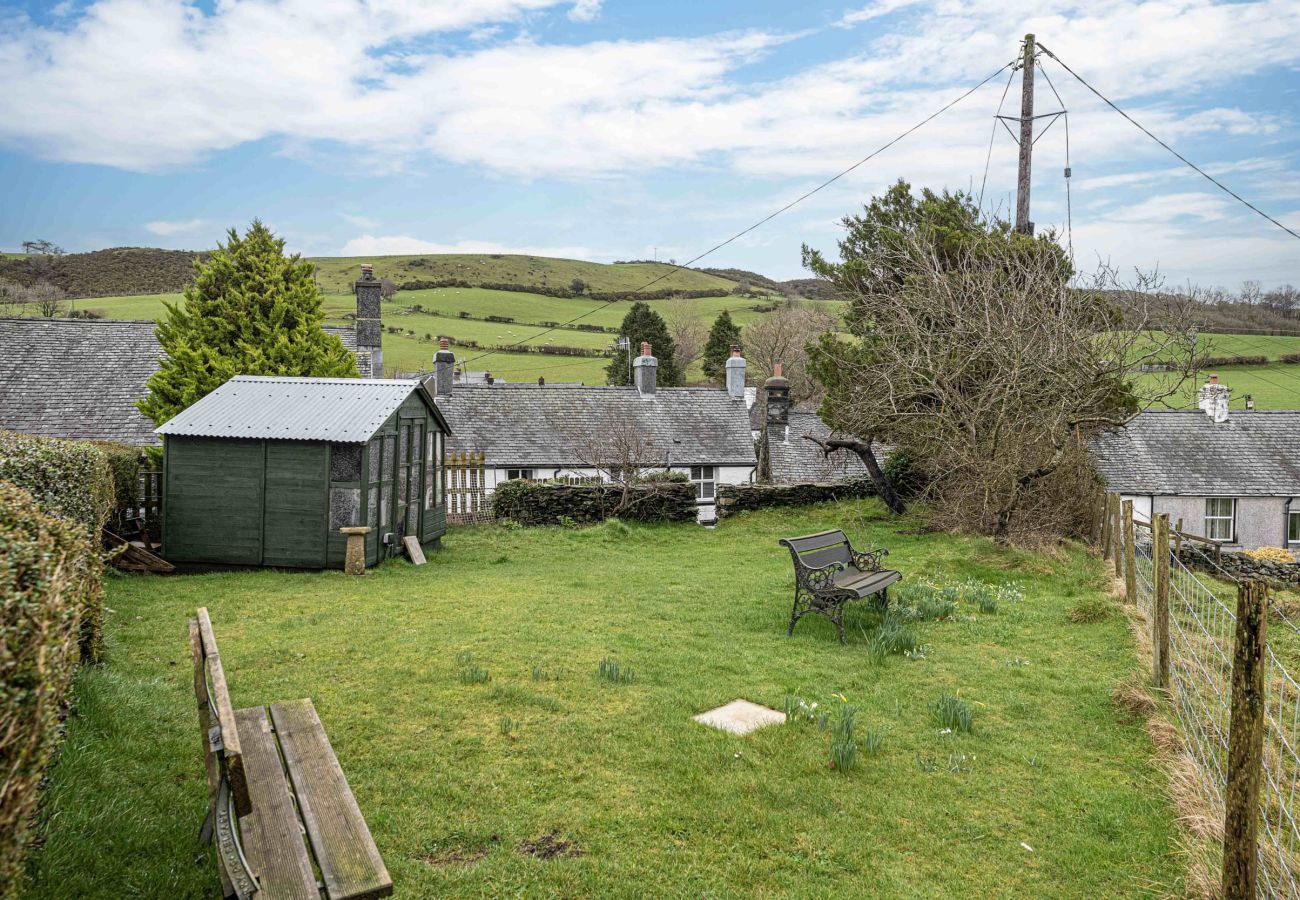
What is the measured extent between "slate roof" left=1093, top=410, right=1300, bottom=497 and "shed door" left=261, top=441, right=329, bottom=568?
76.1 feet

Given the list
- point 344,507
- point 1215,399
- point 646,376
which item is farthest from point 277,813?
point 1215,399

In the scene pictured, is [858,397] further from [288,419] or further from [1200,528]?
[1200,528]

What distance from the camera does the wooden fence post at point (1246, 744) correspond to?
3719mm

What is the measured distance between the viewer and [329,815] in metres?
3.87

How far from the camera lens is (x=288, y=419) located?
1288cm

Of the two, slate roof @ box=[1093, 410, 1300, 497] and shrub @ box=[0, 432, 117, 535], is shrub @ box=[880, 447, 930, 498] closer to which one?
slate roof @ box=[1093, 410, 1300, 497]

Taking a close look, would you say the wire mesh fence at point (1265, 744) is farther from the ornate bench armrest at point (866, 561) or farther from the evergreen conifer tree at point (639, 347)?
the evergreen conifer tree at point (639, 347)

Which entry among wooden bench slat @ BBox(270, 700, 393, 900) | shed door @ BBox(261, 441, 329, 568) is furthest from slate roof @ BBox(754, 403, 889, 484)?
wooden bench slat @ BBox(270, 700, 393, 900)

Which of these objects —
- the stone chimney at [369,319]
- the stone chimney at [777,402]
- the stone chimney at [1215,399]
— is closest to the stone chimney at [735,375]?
the stone chimney at [777,402]

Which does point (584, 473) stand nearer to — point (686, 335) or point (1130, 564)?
point (1130, 564)

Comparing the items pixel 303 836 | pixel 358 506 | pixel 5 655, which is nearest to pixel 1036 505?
pixel 358 506

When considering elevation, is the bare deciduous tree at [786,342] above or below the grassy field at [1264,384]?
above

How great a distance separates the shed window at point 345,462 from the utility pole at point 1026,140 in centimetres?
1602

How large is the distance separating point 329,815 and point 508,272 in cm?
9225
